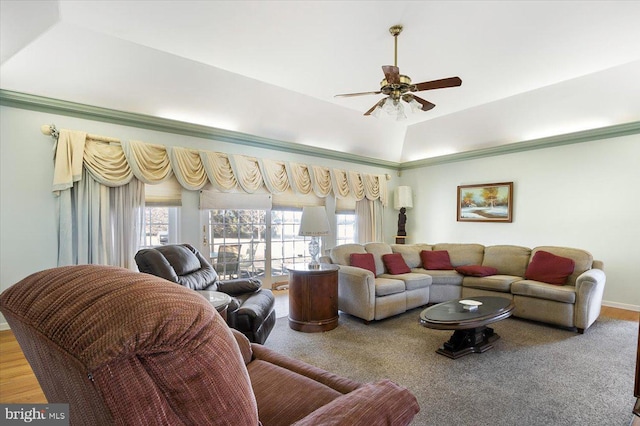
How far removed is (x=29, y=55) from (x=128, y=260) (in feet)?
7.86

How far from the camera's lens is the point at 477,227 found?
608 cm

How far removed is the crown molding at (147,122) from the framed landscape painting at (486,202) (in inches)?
109

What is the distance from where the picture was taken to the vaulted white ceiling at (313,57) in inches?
111

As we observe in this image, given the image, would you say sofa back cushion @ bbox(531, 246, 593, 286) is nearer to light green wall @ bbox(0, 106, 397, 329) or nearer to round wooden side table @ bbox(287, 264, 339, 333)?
round wooden side table @ bbox(287, 264, 339, 333)

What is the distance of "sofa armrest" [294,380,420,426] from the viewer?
3.22ft

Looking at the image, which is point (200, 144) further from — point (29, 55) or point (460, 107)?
point (460, 107)

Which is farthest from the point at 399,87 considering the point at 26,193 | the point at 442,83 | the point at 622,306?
the point at 622,306

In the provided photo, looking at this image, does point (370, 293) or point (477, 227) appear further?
point (477, 227)

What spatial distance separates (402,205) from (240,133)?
12.8 ft

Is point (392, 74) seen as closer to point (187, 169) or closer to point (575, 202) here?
point (187, 169)

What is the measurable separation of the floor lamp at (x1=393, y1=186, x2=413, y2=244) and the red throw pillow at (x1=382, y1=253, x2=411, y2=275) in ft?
7.85

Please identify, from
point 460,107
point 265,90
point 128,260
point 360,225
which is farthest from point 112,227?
point 460,107

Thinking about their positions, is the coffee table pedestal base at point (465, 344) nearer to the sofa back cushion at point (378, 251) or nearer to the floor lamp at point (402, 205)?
the sofa back cushion at point (378, 251)

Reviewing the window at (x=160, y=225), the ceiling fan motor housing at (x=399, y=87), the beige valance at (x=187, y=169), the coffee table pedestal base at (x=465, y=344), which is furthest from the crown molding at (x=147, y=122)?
the coffee table pedestal base at (x=465, y=344)
